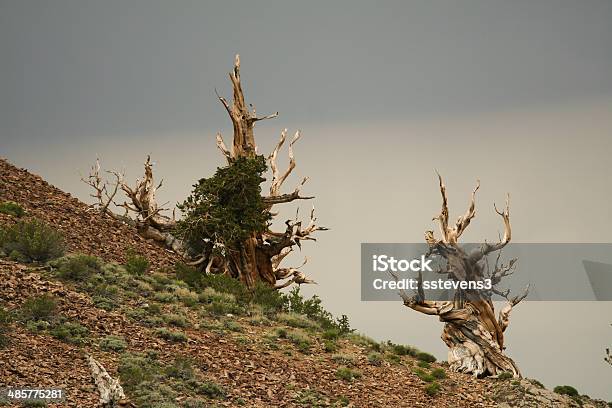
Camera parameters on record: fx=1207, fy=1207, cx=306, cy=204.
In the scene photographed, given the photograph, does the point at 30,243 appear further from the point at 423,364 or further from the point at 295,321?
the point at 423,364

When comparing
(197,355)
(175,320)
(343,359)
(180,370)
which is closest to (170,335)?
→ (197,355)

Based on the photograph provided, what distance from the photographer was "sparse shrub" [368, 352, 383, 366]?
111 ft

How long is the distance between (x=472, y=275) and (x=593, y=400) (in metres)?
5.63

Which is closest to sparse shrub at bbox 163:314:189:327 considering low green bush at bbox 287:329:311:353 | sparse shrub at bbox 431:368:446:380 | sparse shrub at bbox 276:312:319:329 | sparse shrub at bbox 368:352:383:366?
low green bush at bbox 287:329:311:353

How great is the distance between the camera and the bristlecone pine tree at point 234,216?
128 ft

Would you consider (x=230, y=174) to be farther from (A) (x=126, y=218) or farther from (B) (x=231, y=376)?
(B) (x=231, y=376)

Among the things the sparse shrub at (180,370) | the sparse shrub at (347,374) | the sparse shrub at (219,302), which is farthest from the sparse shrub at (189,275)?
the sparse shrub at (180,370)

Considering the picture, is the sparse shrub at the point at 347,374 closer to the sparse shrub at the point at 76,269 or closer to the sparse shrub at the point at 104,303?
the sparse shrub at the point at 104,303

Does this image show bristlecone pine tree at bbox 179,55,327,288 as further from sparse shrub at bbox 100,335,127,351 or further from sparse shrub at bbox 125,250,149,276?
sparse shrub at bbox 100,335,127,351

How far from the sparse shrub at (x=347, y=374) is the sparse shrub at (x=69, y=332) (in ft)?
22.2

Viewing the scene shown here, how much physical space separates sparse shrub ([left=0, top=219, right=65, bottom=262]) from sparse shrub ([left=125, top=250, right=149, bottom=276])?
7.78ft

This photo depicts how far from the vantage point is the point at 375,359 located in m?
34.0

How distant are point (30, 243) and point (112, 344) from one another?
6477 millimetres

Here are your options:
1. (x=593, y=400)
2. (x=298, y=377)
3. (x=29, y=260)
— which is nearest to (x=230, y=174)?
(x=29, y=260)
